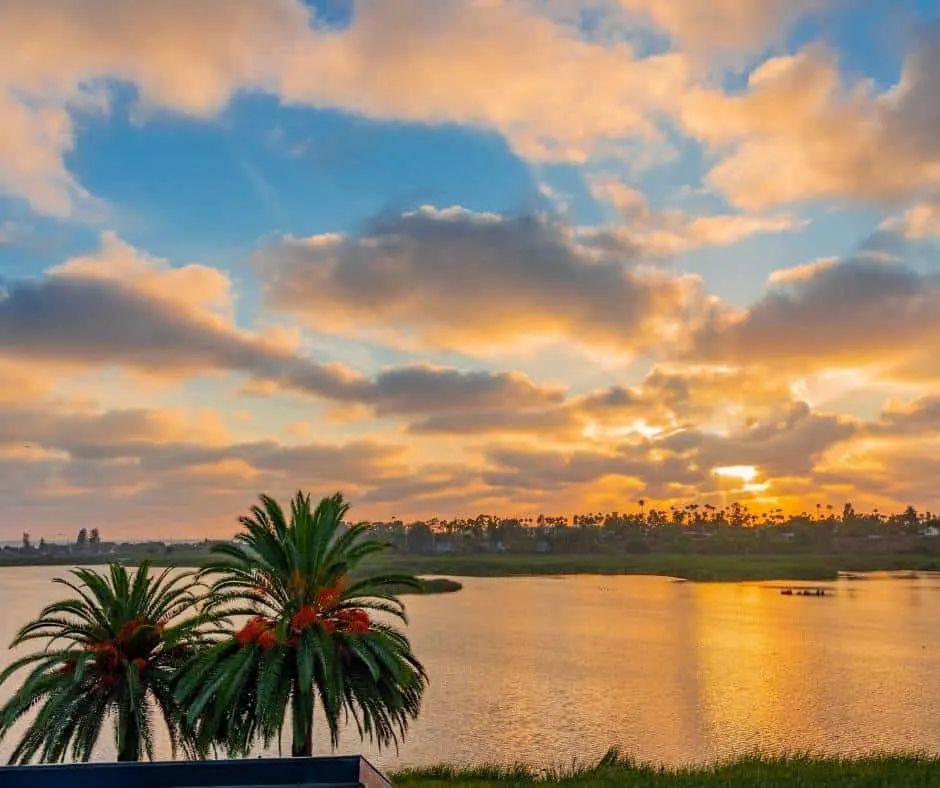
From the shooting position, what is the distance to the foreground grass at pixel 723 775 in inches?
1262

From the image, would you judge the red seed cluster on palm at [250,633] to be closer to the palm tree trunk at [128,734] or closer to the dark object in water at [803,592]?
the palm tree trunk at [128,734]

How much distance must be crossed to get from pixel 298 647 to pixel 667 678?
48679 millimetres

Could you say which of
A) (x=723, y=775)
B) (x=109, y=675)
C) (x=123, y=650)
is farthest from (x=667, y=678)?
(x=109, y=675)

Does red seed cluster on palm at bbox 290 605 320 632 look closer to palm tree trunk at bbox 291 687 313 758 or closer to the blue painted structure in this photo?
palm tree trunk at bbox 291 687 313 758

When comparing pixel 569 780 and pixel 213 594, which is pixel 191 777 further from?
pixel 569 780

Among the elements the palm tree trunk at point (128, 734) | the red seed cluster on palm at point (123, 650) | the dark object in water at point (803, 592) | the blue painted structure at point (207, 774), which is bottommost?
the dark object in water at point (803, 592)

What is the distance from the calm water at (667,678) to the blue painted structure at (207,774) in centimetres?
2436

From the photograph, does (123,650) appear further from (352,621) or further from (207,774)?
(207,774)

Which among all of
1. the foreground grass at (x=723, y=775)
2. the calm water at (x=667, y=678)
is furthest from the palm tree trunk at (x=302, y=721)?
the calm water at (x=667, y=678)

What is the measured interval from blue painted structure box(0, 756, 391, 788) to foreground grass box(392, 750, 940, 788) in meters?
14.8

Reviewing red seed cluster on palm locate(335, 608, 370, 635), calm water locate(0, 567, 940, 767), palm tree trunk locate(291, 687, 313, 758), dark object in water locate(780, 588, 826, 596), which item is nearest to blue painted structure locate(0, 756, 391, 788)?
palm tree trunk locate(291, 687, 313, 758)

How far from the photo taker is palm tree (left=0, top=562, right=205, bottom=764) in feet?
95.5

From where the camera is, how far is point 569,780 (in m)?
35.2

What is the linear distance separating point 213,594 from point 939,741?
40462mm
